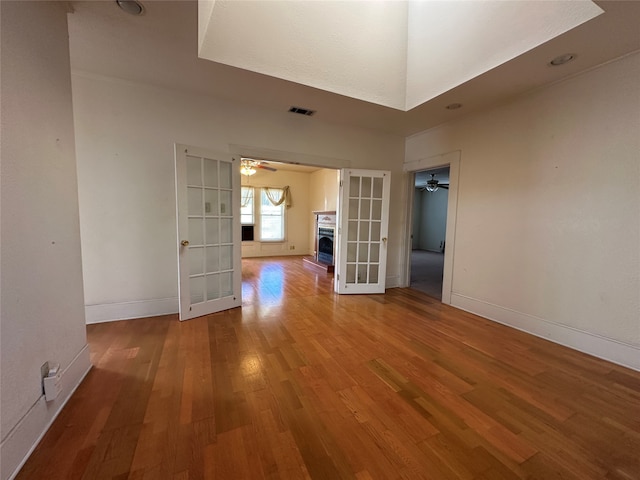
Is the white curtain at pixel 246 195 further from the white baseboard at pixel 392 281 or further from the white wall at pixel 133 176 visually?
the white baseboard at pixel 392 281

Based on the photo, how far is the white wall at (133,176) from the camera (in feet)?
9.33

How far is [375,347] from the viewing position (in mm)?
2512

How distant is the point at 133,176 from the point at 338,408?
320 centimetres

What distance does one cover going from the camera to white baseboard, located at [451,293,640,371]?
2.29 metres

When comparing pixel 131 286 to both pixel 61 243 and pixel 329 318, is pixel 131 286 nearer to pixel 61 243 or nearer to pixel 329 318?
pixel 61 243

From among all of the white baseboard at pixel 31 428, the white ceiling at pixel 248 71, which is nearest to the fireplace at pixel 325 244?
the white ceiling at pixel 248 71

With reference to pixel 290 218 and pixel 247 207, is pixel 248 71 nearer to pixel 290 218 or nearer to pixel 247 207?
pixel 247 207

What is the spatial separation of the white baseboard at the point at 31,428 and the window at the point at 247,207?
6005 millimetres

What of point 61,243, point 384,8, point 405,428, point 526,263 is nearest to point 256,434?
point 405,428

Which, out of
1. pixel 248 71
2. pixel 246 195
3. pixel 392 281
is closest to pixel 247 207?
pixel 246 195

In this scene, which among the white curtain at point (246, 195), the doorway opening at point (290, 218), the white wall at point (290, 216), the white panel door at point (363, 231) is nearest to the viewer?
the white panel door at point (363, 231)

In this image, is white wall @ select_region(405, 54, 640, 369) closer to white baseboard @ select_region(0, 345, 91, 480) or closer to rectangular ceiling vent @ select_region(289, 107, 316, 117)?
rectangular ceiling vent @ select_region(289, 107, 316, 117)

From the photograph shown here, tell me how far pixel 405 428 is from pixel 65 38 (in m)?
3.38

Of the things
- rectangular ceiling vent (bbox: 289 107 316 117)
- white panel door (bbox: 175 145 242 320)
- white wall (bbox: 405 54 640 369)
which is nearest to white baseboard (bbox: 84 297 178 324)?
white panel door (bbox: 175 145 242 320)
